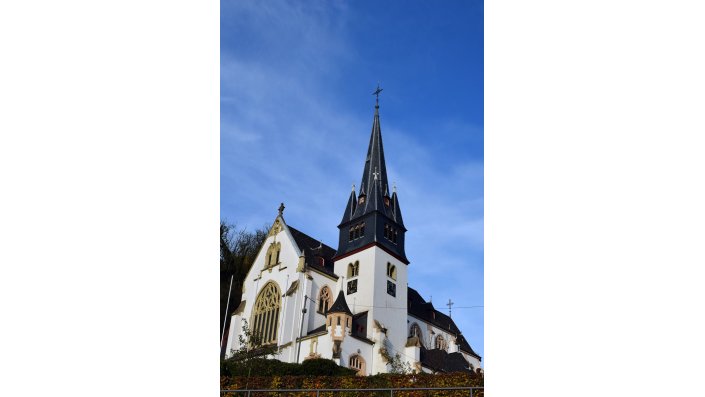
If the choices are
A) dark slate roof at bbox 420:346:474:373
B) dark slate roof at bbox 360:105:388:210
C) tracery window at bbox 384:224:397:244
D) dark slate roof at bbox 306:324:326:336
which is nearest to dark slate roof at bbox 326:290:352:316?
dark slate roof at bbox 306:324:326:336

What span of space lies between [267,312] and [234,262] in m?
5.12

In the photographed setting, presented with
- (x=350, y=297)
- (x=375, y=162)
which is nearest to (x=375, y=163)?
(x=375, y=162)

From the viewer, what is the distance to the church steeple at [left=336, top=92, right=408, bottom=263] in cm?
1858

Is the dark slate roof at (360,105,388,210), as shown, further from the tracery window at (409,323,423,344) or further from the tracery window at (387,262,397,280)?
the tracery window at (409,323,423,344)

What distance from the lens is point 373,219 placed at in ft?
61.3

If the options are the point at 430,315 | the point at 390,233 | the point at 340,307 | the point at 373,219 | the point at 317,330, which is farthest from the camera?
the point at 430,315

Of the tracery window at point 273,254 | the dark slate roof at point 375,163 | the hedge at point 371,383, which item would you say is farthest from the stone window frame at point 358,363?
the hedge at point 371,383

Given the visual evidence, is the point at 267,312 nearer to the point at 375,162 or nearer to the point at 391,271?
the point at 391,271

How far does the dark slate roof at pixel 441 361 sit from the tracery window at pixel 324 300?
3919 mm

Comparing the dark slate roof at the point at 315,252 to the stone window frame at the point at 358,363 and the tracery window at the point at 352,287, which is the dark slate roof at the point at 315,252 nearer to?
the tracery window at the point at 352,287

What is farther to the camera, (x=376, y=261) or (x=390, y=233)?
(x=390, y=233)
